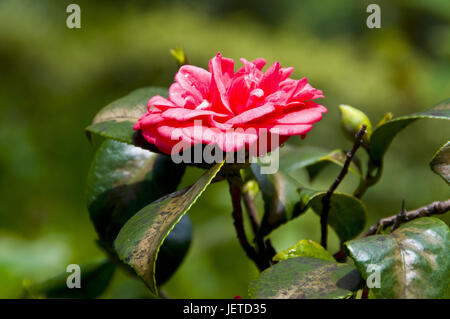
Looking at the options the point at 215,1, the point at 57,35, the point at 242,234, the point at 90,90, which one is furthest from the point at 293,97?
the point at 215,1

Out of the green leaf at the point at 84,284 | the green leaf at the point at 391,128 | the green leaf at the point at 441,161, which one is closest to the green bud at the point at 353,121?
the green leaf at the point at 391,128

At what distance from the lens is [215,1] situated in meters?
2.36

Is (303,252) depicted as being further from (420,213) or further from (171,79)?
(171,79)

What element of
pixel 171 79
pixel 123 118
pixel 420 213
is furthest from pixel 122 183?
pixel 171 79

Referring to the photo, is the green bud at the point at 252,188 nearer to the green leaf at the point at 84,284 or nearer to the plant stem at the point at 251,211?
the plant stem at the point at 251,211

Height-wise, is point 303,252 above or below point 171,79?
below

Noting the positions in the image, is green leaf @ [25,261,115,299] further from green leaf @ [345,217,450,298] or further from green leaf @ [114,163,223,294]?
green leaf @ [345,217,450,298]

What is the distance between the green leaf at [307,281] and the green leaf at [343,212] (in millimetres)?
104

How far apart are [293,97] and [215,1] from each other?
2.09 metres

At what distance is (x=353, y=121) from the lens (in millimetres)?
499

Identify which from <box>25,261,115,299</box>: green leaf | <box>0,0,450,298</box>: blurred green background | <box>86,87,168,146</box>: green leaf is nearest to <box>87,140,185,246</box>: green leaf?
<box>86,87,168,146</box>: green leaf

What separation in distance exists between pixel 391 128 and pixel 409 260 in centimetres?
16

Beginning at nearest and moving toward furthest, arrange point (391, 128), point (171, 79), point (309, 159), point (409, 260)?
point (409, 260), point (391, 128), point (309, 159), point (171, 79)
